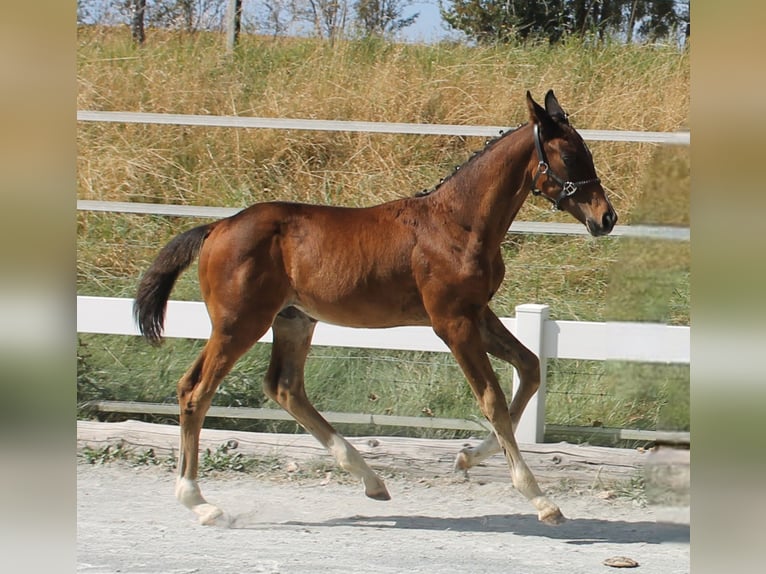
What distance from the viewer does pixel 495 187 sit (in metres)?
4.48

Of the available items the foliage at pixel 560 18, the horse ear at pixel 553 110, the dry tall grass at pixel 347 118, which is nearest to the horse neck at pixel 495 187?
the horse ear at pixel 553 110

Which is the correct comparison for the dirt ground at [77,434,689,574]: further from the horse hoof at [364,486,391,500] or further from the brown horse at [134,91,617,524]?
the brown horse at [134,91,617,524]

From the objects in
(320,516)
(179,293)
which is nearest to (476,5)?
(179,293)

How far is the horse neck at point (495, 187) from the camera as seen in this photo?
4.45 m

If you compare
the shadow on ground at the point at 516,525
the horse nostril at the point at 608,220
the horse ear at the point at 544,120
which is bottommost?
the shadow on ground at the point at 516,525

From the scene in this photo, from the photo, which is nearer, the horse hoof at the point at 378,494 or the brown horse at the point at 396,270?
the brown horse at the point at 396,270

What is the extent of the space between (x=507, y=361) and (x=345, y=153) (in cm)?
360

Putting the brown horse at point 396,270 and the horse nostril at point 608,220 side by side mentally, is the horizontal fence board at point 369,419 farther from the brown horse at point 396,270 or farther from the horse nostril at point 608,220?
the horse nostril at point 608,220

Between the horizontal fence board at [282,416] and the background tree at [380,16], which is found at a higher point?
the background tree at [380,16]

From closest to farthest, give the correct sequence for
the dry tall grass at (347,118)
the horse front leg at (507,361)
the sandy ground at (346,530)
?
the sandy ground at (346,530) → the horse front leg at (507,361) → the dry tall grass at (347,118)

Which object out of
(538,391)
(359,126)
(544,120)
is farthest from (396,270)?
(359,126)

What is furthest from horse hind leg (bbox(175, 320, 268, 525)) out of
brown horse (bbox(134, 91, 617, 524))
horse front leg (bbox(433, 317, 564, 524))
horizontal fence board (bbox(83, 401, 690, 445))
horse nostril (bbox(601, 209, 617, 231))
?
horse nostril (bbox(601, 209, 617, 231))
